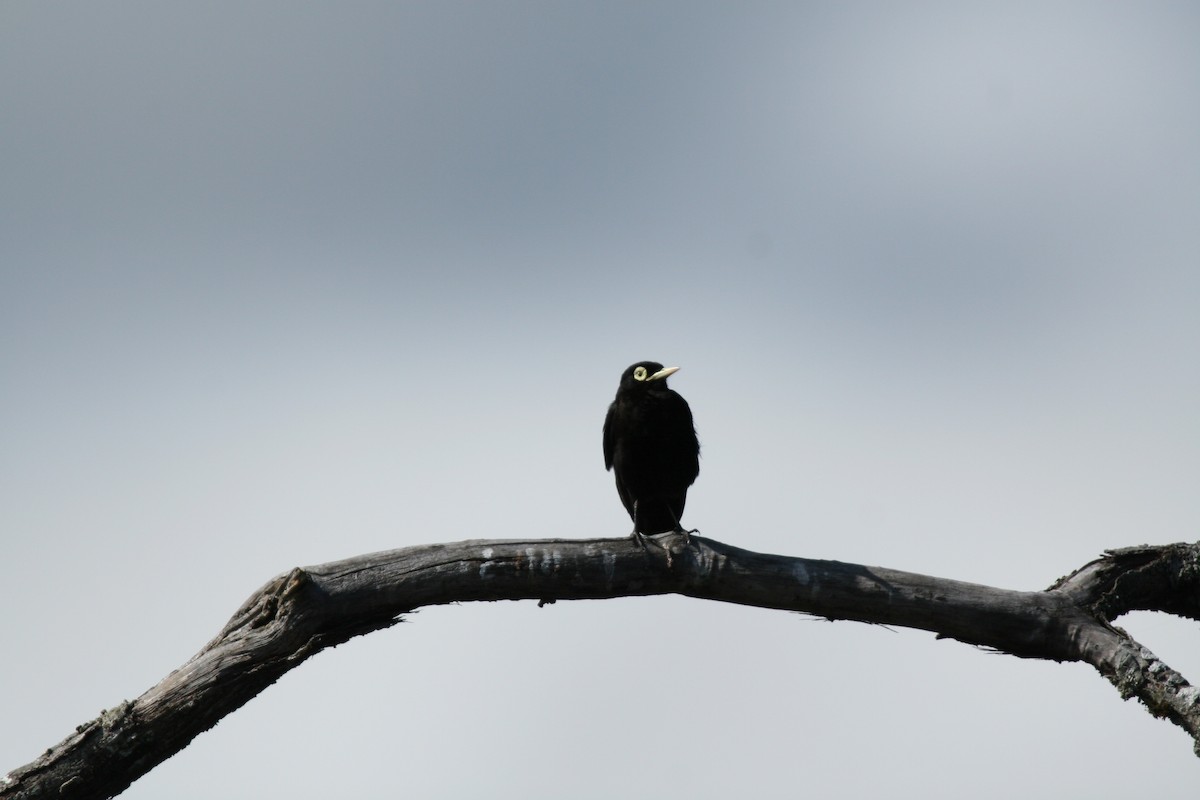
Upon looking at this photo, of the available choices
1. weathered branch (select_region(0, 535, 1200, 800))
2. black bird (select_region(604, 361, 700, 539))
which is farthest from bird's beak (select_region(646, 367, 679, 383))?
weathered branch (select_region(0, 535, 1200, 800))

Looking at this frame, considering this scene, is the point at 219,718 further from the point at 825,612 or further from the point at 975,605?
the point at 975,605

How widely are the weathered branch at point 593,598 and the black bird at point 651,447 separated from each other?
242 centimetres

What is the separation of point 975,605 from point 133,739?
4301 mm

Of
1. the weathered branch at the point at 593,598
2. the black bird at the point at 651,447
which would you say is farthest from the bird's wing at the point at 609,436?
the weathered branch at the point at 593,598

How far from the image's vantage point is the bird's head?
8.67m

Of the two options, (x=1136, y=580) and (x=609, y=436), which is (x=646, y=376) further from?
(x=1136, y=580)

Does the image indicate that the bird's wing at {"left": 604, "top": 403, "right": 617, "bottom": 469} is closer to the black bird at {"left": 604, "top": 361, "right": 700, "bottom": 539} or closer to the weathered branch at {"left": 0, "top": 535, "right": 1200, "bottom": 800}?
the black bird at {"left": 604, "top": 361, "right": 700, "bottom": 539}

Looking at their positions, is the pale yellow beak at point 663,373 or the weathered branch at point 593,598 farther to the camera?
the pale yellow beak at point 663,373

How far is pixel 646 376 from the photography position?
8719mm

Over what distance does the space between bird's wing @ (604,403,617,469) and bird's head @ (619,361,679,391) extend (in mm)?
229

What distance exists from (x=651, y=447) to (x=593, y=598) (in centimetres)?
263

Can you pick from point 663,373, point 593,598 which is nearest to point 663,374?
point 663,373

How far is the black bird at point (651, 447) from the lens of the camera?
8.44 m

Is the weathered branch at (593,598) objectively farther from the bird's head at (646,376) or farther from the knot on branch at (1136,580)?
the bird's head at (646,376)
